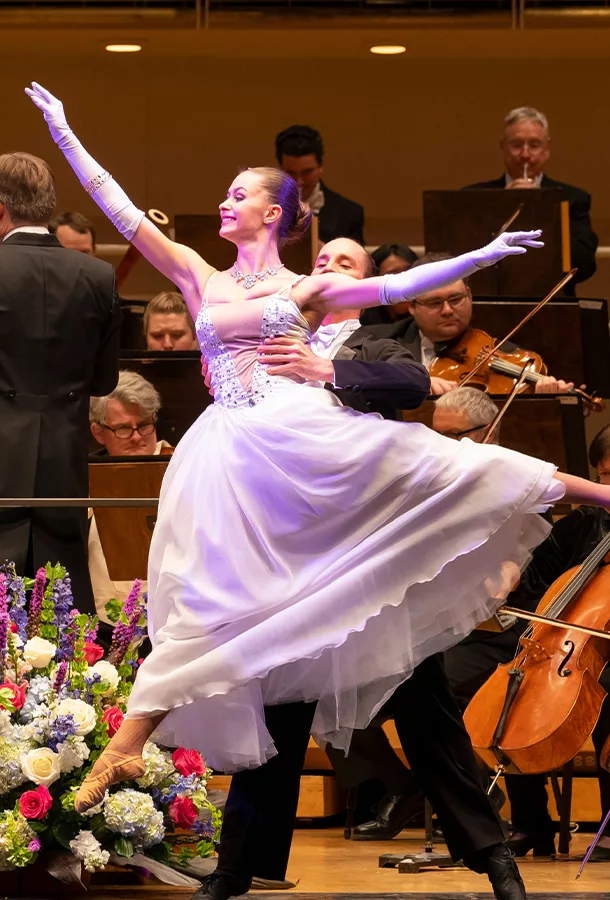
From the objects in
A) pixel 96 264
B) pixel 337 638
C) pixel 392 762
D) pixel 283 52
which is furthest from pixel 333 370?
pixel 283 52

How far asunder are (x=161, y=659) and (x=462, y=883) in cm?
120

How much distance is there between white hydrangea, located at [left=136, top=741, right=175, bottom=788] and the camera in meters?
3.65

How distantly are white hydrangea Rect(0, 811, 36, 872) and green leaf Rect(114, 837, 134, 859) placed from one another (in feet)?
0.59

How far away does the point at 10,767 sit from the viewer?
3545 mm

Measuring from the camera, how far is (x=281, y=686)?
10.3ft

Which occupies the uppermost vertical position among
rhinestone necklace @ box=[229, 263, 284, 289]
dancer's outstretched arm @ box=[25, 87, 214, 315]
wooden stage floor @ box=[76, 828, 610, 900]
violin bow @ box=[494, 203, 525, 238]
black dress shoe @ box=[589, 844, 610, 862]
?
violin bow @ box=[494, 203, 525, 238]

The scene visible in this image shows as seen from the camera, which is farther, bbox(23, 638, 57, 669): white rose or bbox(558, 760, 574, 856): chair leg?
bbox(558, 760, 574, 856): chair leg

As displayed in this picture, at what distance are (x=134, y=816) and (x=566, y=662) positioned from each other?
1.13 meters

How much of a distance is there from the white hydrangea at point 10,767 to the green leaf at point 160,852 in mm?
345

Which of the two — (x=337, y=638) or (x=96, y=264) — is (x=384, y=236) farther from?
(x=337, y=638)

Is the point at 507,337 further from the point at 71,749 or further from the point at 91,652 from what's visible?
the point at 71,749

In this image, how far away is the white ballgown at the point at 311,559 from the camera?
3053 mm

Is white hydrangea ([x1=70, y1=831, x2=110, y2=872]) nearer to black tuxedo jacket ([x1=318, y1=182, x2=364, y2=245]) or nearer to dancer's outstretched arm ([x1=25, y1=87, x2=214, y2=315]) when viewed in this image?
dancer's outstretched arm ([x1=25, y1=87, x2=214, y2=315])

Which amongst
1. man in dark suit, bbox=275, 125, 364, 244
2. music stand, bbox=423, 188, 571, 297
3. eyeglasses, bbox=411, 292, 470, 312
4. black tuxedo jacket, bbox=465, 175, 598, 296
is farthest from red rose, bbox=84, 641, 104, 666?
black tuxedo jacket, bbox=465, 175, 598, 296
